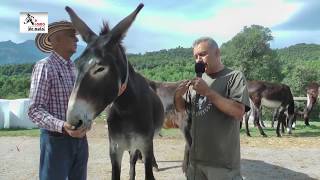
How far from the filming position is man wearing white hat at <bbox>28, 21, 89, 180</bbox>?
357 cm

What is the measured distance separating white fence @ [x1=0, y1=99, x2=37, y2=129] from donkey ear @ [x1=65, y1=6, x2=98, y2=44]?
14699 millimetres

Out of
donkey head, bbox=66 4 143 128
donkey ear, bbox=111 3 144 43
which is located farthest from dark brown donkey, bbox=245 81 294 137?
donkey ear, bbox=111 3 144 43

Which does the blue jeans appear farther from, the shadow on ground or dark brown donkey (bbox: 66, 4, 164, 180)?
the shadow on ground

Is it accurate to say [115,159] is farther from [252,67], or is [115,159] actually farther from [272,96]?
[252,67]

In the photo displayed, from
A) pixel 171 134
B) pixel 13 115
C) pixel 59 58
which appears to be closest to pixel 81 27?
pixel 59 58

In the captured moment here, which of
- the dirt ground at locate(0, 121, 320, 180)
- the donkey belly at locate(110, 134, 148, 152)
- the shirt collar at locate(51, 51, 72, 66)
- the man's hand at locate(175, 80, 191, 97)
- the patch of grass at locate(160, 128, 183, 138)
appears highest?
the shirt collar at locate(51, 51, 72, 66)

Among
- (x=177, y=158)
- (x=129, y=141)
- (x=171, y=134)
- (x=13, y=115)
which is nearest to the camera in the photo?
(x=129, y=141)

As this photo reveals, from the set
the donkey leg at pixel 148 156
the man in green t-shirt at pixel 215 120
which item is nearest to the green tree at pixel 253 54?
the donkey leg at pixel 148 156

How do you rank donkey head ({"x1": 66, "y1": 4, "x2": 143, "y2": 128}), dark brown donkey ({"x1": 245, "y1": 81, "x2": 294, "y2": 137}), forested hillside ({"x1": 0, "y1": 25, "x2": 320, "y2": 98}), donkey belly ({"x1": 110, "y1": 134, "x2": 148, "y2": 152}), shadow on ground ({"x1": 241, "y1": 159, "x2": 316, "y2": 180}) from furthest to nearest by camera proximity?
forested hillside ({"x1": 0, "y1": 25, "x2": 320, "y2": 98}) < dark brown donkey ({"x1": 245, "y1": 81, "x2": 294, "y2": 137}) < shadow on ground ({"x1": 241, "y1": 159, "x2": 316, "y2": 180}) < donkey belly ({"x1": 110, "y1": 134, "x2": 148, "y2": 152}) < donkey head ({"x1": 66, "y1": 4, "x2": 143, "y2": 128})

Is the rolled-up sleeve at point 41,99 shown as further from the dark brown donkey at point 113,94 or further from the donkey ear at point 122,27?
the donkey ear at point 122,27

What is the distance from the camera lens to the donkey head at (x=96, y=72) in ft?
10.2

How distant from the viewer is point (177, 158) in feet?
33.7

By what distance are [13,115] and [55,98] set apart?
1503 centimetres

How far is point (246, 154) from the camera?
10.7 m
